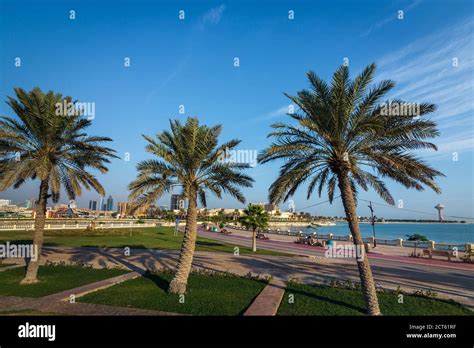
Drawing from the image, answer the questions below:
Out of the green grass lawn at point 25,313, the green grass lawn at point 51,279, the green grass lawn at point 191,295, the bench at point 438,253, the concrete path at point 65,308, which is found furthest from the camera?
the bench at point 438,253

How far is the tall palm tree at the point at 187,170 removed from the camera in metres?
11.9

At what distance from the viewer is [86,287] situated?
1202cm

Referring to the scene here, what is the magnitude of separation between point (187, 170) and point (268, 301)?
6.36 m

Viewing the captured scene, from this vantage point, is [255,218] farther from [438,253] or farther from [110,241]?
[110,241]

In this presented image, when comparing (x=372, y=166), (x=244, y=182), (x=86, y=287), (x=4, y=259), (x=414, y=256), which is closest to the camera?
(x=372, y=166)

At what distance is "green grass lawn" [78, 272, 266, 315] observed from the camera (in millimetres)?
9578

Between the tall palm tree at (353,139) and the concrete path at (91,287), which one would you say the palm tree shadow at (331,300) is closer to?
the tall palm tree at (353,139)

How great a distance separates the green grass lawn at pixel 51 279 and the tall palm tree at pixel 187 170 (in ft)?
16.9

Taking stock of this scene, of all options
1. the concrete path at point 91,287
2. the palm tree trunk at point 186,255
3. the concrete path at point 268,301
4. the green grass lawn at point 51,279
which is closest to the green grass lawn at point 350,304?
the concrete path at point 268,301

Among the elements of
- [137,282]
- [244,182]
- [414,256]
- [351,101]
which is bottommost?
[414,256]

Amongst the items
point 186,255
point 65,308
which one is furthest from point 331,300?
point 65,308
